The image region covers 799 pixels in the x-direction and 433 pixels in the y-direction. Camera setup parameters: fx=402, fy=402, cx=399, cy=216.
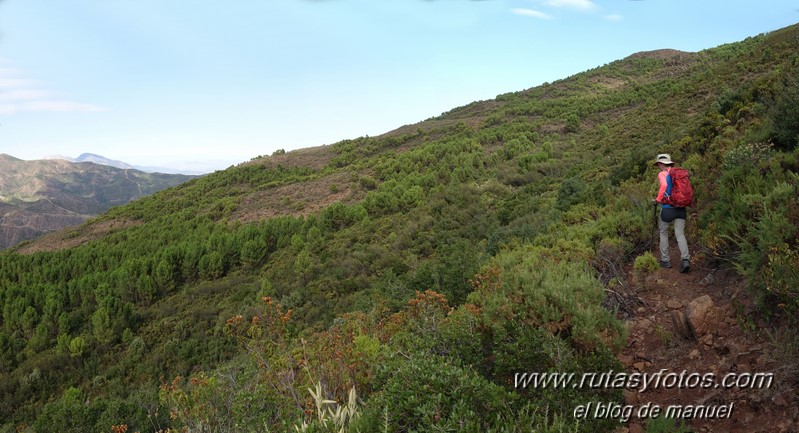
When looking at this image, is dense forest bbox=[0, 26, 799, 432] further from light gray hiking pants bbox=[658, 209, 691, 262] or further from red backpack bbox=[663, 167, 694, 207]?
red backpack bbox=[663, 167, 694, 207]

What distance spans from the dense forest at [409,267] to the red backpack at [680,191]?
393mm

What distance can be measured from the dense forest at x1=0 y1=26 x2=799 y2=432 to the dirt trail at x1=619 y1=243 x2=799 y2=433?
271 millimetres

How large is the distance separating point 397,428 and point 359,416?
1.29 feet

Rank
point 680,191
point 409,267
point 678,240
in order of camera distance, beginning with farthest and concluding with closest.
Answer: point 409,267 < point 680,191 < point 678,240

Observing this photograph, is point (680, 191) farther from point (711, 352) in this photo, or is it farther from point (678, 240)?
point (711, 352)

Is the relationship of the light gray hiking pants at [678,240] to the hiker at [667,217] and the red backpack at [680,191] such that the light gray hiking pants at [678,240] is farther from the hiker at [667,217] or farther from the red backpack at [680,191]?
the red backpack at [680,191]

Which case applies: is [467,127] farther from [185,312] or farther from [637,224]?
[637,224]

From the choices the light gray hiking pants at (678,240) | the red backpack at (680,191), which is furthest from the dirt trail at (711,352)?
the red backpack at (680,191)

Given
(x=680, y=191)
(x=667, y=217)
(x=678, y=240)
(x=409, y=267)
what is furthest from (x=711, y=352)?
(x=409, y=267)

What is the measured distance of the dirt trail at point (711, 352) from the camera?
275 cm

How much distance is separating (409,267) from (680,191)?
1119 centimetres

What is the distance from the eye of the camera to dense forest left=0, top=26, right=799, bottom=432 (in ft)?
11.6

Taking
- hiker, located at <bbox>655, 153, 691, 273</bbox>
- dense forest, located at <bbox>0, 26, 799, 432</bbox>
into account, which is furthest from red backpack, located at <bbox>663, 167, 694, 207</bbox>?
dense forest, located at <bbox>0, 26, 799, 432</bbox>

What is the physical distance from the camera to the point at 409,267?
15.7 m
